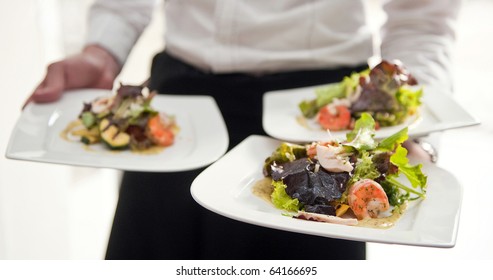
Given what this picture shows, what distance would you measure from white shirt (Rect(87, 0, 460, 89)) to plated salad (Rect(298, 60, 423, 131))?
0.07 meters

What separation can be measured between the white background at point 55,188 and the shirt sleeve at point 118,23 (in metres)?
0.55

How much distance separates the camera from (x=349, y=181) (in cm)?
120

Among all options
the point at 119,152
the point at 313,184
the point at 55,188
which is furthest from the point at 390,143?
the point at 55,188

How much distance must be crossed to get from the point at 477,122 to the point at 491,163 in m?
2.20

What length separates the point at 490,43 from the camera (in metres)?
5.76

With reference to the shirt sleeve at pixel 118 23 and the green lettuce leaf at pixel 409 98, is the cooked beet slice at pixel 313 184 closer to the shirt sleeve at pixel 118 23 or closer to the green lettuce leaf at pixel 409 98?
the green lettuce leaf at pixel 409 98

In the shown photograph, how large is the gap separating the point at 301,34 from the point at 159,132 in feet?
1.30

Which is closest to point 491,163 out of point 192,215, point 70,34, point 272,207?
point 192,215

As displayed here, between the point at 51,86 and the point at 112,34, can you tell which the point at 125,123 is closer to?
the point at 51,86

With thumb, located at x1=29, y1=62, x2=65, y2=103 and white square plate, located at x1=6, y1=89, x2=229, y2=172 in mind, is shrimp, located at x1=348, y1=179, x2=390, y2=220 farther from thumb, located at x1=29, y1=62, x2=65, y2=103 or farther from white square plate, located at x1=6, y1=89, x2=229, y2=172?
thumb, located at x1=29, y1=62, x2=65, y2=103

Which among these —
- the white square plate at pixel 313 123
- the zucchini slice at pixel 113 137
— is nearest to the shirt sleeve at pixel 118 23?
the zucchini slice at pixel 113 137

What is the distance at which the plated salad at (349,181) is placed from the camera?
3.76 feet

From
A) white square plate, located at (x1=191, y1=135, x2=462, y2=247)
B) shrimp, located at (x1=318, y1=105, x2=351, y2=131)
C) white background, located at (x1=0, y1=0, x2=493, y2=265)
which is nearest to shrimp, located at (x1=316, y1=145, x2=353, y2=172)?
white square plate, located at (x1=191, y1=135, x2=462, y2=247)

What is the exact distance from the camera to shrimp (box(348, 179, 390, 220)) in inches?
44.9
